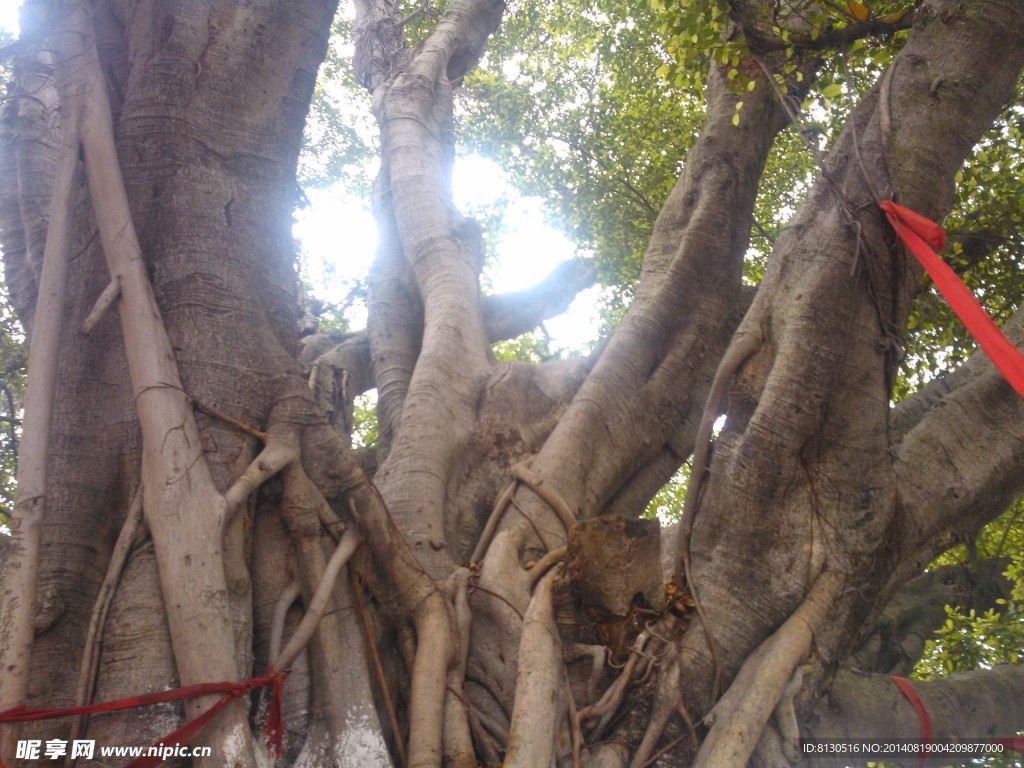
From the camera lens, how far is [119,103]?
10.6 feet

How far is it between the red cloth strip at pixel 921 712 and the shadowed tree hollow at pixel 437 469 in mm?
37

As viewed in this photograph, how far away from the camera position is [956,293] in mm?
2516

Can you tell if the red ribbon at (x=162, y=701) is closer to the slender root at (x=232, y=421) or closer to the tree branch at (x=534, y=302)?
the slender root at (x=232, y=421)

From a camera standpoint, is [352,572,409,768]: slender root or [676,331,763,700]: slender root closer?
[352,572,409,768]: slender root

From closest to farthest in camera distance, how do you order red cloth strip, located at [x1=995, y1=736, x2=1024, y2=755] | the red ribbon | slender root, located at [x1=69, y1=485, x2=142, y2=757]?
the red ribbon, slender root, located at [x1=69, y1=485, x2=142, y2=757], red cloth strip, located at [x1=995, y1=736, x2=1024, y2=755]

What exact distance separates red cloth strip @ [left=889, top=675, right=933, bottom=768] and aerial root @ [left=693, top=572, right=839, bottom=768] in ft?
2.66

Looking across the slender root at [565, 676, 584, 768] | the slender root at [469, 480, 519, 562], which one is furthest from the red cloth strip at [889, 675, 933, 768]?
the slender root at [469, 480, 519, 562]

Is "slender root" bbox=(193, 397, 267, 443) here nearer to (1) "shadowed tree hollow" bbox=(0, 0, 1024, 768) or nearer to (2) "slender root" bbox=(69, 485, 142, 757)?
(1) "shadowed tree hollow" bbox=(0, 0, 1024, 768)

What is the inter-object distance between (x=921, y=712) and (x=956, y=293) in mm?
1903

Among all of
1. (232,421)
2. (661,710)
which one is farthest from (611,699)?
(232,421)

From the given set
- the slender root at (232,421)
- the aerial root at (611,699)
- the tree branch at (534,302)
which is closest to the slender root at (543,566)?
the aerial root at (611,699)

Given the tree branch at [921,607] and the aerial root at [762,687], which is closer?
the aerial root at [762,687]

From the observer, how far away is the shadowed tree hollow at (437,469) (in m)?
2.56

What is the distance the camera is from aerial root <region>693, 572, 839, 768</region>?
2.74 metres
